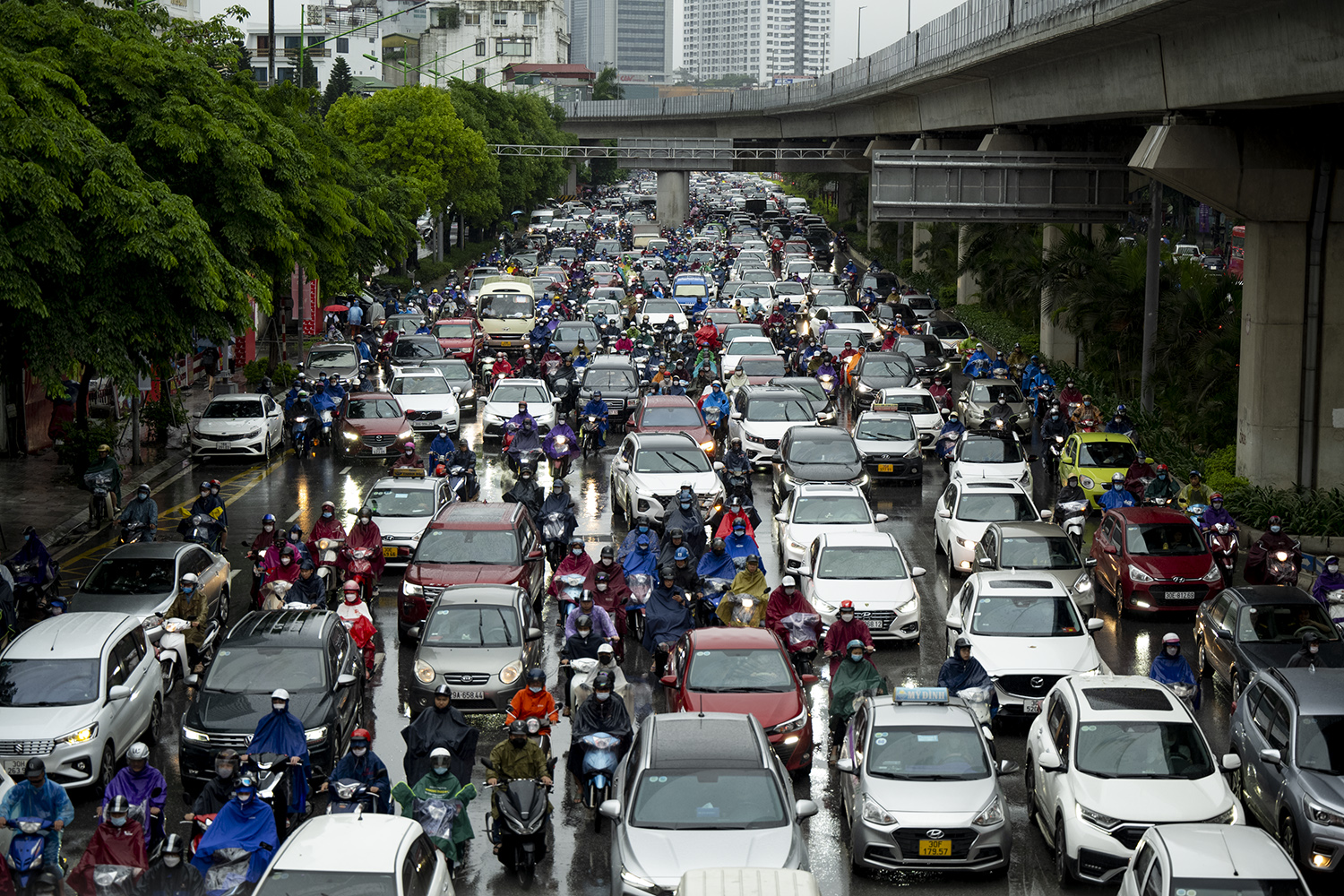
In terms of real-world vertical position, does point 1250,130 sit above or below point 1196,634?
above

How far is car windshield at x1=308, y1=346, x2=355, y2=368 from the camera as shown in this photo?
42.9 metres

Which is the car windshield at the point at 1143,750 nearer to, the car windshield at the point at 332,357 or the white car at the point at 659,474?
the white car at the point at 659,474

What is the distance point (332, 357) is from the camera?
142 ft

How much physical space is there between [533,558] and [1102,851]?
33.3ft

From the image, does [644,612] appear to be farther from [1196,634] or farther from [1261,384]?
[1261,384]

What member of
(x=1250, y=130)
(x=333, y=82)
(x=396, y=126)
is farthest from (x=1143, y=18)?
(x=333, y=82)

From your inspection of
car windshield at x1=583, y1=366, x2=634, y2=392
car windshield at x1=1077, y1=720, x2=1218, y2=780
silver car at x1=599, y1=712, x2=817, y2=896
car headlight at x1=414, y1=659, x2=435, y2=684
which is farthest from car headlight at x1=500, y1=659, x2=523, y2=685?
car windshield at x1=583, y1=366, x2=634, y2=392

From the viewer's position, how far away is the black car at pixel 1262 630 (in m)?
17.6

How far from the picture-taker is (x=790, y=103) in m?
92.2

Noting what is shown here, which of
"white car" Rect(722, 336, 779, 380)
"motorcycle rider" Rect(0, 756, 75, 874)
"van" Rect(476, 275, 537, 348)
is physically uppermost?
"van" Rect(476, 275, 537, 348)

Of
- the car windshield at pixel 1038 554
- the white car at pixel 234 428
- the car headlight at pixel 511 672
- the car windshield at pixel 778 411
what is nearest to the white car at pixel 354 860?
the car headlight at pixel 511 672

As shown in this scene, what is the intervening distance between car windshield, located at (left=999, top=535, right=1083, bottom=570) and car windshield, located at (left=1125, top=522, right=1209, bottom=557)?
1004mm

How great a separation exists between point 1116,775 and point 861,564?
25.2 ft

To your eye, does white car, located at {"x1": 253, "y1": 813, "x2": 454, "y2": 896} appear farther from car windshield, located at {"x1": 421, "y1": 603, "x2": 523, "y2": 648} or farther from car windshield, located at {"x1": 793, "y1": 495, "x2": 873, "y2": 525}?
car windshield, located at {"x1": 793, "y1": 495, "x2": 873, "y2": 525}
